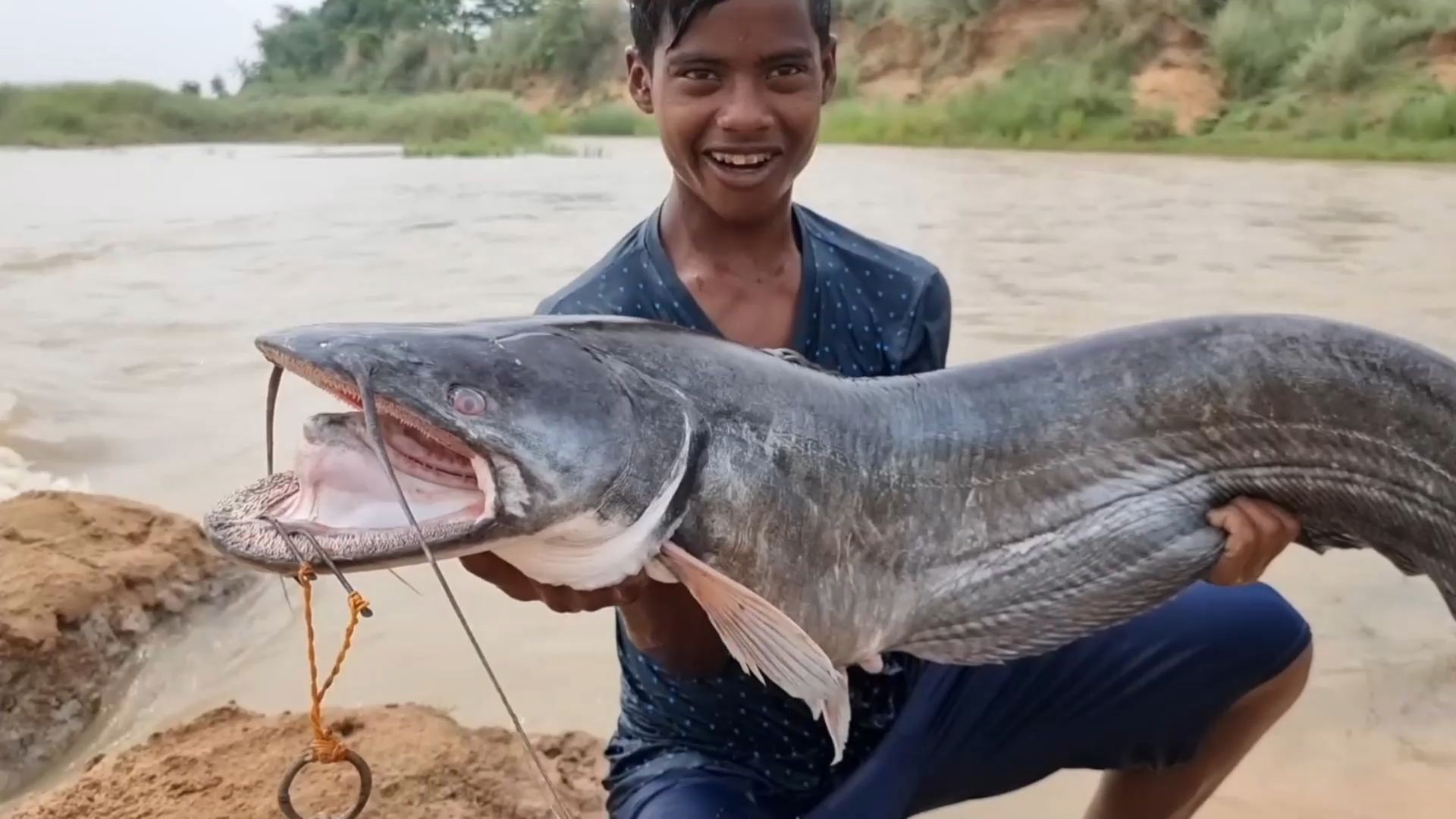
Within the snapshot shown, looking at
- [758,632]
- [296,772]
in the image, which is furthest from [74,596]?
[758,632]

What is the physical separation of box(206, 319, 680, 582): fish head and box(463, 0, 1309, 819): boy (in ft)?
1.30

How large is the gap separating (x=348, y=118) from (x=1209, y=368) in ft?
114

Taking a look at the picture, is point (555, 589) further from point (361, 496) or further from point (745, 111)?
point (745, 111)

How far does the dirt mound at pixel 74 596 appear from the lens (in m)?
2.87

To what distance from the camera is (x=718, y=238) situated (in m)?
2.05

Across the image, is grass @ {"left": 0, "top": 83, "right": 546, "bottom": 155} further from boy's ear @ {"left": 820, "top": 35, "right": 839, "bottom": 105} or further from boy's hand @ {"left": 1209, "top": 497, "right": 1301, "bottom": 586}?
boy's hand @ {"left": 1209, "top": 497, "right": 1301, "bottom": 586}

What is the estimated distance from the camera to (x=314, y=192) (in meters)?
17.2

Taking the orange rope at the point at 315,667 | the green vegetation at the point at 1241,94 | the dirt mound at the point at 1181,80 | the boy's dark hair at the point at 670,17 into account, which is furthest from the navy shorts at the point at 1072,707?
the dirt mound at the point at 1181,80

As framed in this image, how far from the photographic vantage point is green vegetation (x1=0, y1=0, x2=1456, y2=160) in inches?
790

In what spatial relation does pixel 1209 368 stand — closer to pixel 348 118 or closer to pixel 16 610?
pixel 16 610

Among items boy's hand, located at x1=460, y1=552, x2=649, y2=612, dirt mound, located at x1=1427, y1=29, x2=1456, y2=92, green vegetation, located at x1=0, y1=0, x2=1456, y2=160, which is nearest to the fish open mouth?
boy's hand, located at x1=460, y1=552, x2=649, y2=612

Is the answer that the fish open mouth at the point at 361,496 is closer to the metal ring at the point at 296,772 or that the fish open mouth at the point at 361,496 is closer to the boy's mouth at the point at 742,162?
the metal ring at the point at 296,772

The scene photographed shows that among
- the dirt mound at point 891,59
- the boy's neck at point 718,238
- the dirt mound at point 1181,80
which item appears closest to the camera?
the boy's neck at point 718,238

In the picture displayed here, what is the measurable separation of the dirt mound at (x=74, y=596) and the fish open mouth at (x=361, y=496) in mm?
1835
